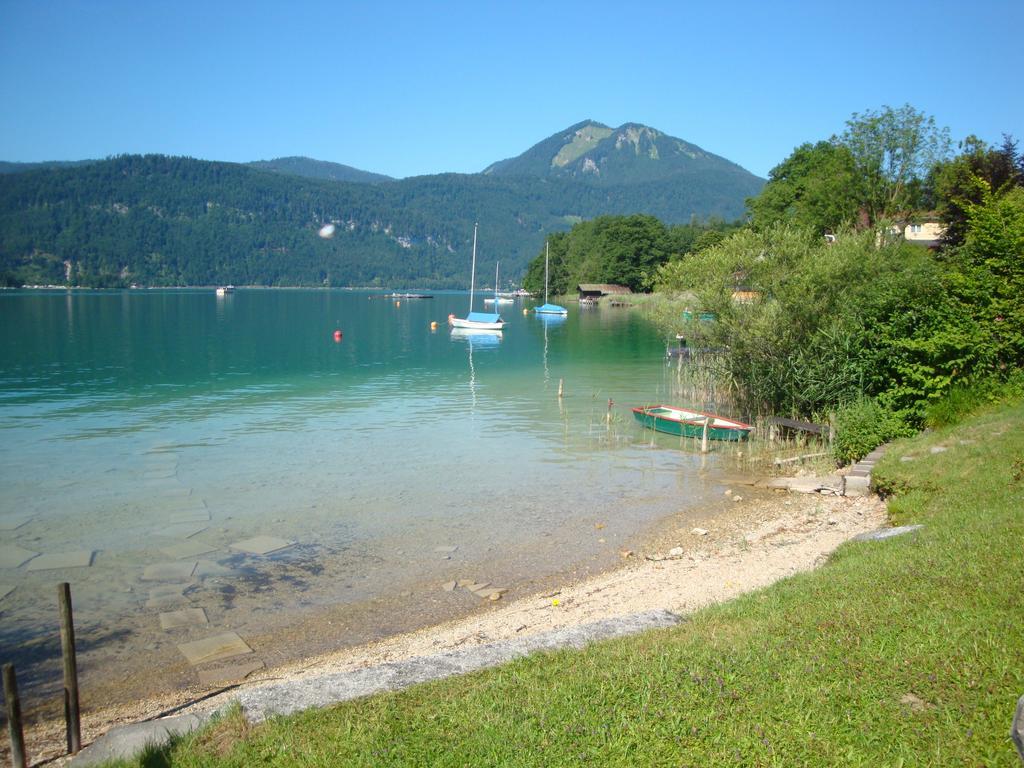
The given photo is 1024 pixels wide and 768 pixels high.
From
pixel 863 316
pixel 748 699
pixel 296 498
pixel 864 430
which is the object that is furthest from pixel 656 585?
pixel 863 316

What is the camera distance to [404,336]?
7738 centimetres

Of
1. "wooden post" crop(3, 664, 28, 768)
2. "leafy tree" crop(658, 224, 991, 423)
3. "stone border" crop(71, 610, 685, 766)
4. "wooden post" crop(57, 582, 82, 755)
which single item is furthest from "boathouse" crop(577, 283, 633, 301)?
"wooden post" crop(3, 664, 28, 768)

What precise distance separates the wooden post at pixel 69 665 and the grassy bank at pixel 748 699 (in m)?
1.25

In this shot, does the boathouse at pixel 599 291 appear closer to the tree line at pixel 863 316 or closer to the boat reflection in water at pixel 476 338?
the boat reflection in water at pixel 476 338

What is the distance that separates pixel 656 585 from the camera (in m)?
11.7

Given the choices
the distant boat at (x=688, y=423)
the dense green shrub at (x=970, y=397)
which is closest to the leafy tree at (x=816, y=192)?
the distant boat at (x=688, y=423)

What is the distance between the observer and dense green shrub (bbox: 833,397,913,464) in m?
18.5

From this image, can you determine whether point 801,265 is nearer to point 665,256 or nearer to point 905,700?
point 905,700

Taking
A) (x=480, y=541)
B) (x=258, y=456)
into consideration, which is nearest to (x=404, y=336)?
(x=258, y=456)

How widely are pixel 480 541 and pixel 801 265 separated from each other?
14629 millimetres

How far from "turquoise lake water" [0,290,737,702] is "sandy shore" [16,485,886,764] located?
67cm

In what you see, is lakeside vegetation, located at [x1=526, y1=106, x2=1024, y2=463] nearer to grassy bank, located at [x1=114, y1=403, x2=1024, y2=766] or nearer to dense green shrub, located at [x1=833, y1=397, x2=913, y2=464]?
dense green shrub, located at [x1=833, y1=397, x2=913, y2=464]

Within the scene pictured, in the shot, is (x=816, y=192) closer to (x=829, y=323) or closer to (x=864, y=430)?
(x=829, y=323)

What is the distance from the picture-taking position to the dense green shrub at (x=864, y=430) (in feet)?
60.5
